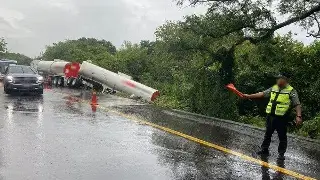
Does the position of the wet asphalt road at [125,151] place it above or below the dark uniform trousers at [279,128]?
below

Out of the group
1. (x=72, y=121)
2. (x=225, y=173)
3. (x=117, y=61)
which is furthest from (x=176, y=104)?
(x=117, y=61)

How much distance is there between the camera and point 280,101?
26.3 ft

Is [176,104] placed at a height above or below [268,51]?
below

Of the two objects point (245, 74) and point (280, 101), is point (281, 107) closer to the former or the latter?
point (280, 101)

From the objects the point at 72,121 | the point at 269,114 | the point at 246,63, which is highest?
the point at 246,63

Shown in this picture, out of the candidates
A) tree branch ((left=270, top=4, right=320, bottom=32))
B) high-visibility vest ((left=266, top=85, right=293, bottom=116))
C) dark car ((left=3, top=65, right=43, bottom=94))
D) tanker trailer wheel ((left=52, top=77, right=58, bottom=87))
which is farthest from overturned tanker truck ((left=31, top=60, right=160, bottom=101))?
high-visibility vest ((left=266, top=85, right=293, bottom=116))

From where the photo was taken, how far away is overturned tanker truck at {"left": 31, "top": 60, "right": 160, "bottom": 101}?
23.6 meters

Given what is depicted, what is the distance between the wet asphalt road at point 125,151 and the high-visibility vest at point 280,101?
3.01ft

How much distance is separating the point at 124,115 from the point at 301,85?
854cm

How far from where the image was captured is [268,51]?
18.1 meters

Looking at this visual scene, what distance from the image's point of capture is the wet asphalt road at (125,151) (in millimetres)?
6328

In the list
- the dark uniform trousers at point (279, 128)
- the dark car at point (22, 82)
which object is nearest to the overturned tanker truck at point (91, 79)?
the dark car at point (22, 82)

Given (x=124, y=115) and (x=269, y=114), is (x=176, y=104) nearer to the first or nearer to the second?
(x=124, y=115)

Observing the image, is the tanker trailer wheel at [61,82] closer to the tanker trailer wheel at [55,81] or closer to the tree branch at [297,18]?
the tanker trailer wheel at [55,81]
